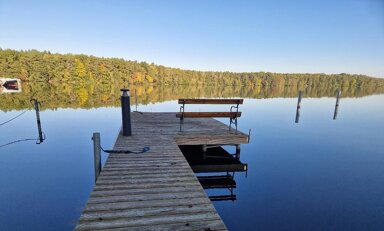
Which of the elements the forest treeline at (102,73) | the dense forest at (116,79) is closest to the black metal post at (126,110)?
the dense forest at (116,79)

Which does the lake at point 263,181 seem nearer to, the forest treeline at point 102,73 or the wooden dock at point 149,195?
the wooden dock at point 149,195

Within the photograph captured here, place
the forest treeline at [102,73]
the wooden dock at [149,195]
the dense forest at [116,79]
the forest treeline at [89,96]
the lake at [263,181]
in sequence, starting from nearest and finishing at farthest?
the wooden dock at [149,195] → the lake at [263,181] → the forest treeline at [89,96] → the dense forest at [116,79] → the forest treeline at [102,73]

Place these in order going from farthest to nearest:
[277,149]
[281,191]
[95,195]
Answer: [277,149] < [281,191] < [95,195]

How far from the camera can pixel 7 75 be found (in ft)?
247

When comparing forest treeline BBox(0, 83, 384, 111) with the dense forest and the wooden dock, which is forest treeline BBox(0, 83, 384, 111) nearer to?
the dense forest

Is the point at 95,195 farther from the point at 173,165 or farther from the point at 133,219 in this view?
the point at 173,165

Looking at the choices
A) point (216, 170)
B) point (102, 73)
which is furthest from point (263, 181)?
point (102, 73)

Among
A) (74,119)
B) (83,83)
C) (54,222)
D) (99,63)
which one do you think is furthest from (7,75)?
(54,222)

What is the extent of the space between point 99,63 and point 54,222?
89.2 meters

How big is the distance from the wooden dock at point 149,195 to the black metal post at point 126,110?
784mm

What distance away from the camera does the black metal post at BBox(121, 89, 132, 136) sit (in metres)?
7.85

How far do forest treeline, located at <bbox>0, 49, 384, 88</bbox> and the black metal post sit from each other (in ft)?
248

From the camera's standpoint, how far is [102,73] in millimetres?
85250

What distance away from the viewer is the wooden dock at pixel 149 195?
10.9 feet
